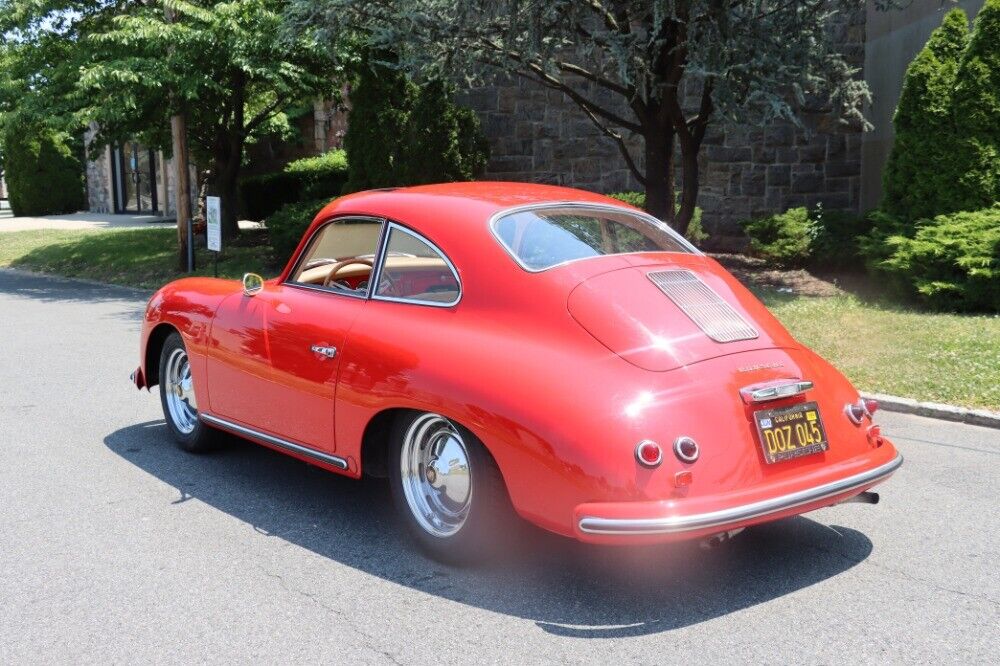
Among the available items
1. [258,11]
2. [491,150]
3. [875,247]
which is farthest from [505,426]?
[491,150]

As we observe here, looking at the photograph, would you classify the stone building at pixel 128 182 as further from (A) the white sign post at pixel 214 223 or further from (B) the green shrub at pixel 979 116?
(B) the green shrub at pixel 979 116

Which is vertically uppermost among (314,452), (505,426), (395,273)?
(395,273)

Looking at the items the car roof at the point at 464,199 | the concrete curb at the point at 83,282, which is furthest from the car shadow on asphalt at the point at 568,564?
the concrete curb at the point at 83,282

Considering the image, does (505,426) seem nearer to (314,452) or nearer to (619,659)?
(619,659)

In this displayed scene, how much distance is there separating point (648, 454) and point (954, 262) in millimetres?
7830

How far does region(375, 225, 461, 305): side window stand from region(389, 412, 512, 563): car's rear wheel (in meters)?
0.62

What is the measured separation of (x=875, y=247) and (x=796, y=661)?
28.8ft

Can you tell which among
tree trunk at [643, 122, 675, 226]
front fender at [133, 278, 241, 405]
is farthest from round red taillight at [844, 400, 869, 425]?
tree trunk at [643, 122, 675, 226]

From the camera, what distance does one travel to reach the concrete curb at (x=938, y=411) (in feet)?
22.4

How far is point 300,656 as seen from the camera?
11.7 feet

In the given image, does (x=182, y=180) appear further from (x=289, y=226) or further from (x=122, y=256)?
(x=122, y=256)

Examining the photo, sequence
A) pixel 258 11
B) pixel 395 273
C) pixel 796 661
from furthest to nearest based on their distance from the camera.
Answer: pixel 258 11 → pixel 395 273 → pixel 796 661

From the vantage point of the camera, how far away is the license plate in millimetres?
3959

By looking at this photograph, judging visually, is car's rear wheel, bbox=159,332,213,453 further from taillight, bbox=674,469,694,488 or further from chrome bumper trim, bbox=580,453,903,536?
taillight, bbox=674,469,694,488
